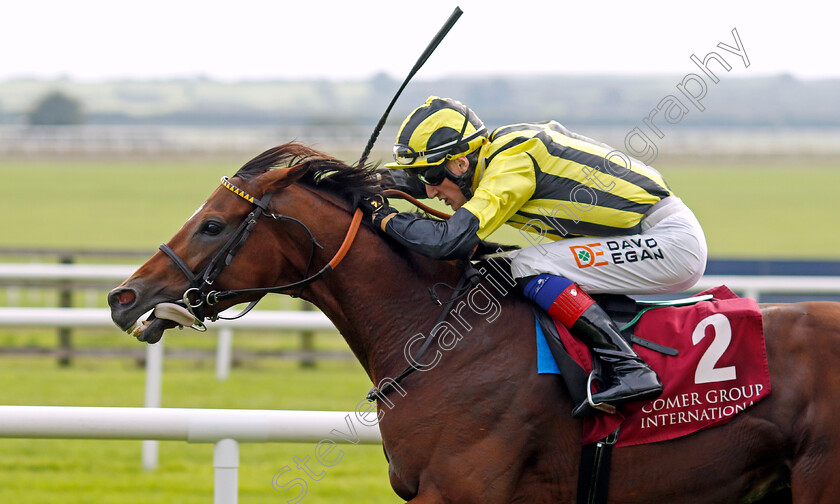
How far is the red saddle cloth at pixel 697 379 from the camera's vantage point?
2.69 m

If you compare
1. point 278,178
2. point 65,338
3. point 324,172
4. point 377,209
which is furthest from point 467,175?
point 65,338

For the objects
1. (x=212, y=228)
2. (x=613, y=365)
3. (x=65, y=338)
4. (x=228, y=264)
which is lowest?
(x=613, y=365)

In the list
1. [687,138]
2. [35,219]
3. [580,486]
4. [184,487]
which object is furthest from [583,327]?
[687,138]

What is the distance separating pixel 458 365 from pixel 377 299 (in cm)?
35

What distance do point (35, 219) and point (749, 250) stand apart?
17667 millimetres

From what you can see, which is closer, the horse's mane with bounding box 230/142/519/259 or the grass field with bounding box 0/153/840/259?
the horse's mane with bounding box 230/142/519/259

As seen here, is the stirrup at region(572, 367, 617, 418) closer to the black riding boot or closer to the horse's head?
the black riding boot

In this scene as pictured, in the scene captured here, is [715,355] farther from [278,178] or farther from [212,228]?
[212,228]

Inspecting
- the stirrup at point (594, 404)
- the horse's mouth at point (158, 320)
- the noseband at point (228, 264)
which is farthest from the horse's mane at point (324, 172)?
the stirrup at point (594, 404)

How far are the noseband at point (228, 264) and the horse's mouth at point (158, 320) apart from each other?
28mm

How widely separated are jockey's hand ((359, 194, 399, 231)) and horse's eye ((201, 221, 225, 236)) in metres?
0.47

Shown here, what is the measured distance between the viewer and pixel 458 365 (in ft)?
9.12

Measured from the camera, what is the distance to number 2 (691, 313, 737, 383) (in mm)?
2709

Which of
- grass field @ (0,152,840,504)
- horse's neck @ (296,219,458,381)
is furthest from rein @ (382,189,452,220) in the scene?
grass field @ (0,152,840,504)
